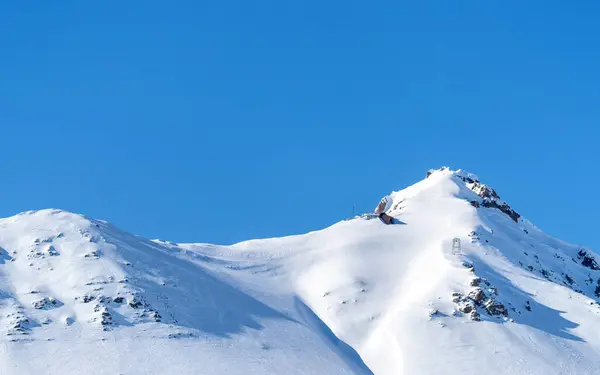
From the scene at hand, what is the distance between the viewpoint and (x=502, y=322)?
92.2 m

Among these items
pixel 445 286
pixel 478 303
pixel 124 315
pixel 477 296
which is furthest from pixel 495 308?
pixel 124 315

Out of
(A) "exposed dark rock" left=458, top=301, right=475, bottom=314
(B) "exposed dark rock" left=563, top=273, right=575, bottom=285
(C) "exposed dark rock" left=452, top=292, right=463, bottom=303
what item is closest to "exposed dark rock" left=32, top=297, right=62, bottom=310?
(C) "exposed dark rock" left=452, top=292, right=463, bottom=303

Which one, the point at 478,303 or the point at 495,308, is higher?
the point at 478,303

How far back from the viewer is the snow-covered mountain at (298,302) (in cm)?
7931

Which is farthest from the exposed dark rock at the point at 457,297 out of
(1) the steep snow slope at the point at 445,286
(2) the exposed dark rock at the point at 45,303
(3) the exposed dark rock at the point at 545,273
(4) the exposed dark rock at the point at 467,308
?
(2) the exposed dark rock at the point at 45,303

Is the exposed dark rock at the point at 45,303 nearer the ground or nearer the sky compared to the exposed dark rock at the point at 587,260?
nearer the ground

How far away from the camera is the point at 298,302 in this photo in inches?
3942

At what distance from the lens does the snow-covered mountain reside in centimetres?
7931

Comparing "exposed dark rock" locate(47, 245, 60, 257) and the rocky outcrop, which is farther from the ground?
"exposed dark rock" locate(47, 245, 60, 257)

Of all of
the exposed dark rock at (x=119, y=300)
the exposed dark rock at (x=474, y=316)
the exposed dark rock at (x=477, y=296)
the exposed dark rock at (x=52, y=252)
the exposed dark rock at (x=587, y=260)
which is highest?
the exposed dark rock at (x=52, y=252)

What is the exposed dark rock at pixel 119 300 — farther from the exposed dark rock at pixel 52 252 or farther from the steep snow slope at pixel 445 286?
the steep snow slope at pixel 445 286

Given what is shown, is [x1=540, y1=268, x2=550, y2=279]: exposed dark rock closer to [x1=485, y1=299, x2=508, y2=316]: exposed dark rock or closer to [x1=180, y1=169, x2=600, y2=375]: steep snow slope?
[x1=180, y1=169, x2=600, y2=375]: steep snow slope

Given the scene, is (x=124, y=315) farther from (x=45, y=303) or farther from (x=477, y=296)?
(x=477, y=296)

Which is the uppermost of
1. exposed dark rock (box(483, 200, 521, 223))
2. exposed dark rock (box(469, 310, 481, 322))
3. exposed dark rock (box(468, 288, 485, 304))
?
exposed dark rock (box(483, 200, 521, 223))
